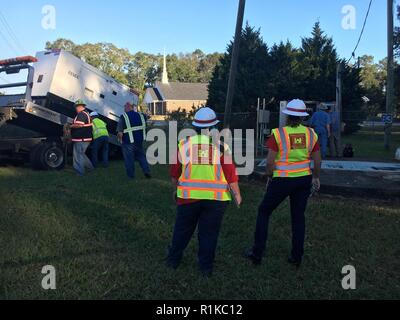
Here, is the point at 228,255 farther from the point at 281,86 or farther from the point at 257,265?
the point at 281,86

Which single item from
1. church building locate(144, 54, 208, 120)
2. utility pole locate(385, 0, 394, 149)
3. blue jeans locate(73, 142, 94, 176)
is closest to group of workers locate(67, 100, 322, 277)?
blue jeans locate(73, 142, 94, 176)

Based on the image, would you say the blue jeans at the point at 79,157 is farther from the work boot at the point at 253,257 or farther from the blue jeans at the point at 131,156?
the work boot at the point at 253,257

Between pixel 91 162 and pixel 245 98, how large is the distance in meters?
18.1

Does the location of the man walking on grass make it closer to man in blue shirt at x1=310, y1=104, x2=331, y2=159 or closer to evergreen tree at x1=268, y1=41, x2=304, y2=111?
man in blue shirt at x1=310, y1=104, x2=331, y2=159

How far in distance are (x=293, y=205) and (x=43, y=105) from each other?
27.6 feet

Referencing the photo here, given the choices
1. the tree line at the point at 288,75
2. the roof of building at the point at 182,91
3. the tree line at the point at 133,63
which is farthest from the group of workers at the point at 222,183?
the roof of building at the point at 182,91

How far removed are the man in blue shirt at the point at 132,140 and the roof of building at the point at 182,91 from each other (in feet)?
172

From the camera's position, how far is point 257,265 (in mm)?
4770

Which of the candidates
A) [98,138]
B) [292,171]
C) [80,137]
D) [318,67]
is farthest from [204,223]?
[318,67]

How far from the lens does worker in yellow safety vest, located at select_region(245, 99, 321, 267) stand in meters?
4.72

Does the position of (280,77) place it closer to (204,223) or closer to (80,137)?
(80,137)
